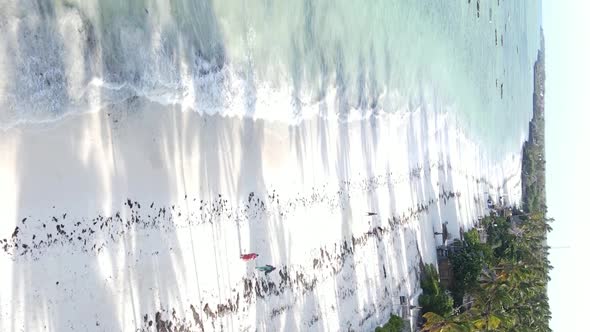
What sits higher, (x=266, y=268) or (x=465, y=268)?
(x=266, y=268)

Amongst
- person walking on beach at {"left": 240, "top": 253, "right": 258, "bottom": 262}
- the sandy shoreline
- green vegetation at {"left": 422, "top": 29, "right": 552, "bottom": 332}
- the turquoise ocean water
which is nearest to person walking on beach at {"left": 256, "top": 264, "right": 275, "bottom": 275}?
the sandy shoreline

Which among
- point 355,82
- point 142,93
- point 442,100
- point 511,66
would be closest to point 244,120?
point 142,93

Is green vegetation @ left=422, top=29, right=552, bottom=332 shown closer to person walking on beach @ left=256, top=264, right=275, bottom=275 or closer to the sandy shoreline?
the sandy shoreline

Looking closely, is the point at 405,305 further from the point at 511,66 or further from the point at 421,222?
the point at 511,66

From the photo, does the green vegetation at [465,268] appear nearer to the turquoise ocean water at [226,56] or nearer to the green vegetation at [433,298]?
the green vegetation at [433,298]

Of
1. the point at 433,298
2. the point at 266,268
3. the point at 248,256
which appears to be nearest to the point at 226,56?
the point at 248,256

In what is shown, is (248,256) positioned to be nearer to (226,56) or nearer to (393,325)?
(226,56)
